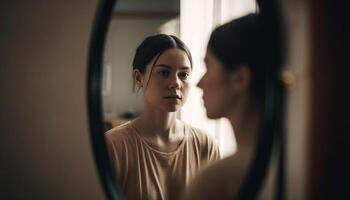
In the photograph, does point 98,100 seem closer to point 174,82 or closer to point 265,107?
point 174,82

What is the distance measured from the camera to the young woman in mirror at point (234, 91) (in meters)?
0.39

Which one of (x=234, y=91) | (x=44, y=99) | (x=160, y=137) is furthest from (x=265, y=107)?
(x=44, y=99)

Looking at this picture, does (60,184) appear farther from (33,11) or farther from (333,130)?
(333,130)

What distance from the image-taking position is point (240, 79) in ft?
1.29

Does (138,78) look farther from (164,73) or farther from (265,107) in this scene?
(265,107)

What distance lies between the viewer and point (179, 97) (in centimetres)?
40

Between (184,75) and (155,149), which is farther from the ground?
(184,75)

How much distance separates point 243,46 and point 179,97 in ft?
0.37

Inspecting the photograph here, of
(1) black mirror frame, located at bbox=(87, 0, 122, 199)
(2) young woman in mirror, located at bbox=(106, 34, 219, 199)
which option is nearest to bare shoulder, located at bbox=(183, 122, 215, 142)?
(2) young woman in mirror, located at bbox=(106, 34, 219, 199)

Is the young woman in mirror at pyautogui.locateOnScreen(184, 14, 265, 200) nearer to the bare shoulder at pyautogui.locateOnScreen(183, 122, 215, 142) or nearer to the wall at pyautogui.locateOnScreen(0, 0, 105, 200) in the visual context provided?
the bare shoulder at pyautogui.locateOnScreen(183, 122, 215, 142)

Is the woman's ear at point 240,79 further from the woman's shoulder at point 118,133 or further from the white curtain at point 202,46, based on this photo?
the woman's shoulder at point 118,133

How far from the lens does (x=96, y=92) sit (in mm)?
402

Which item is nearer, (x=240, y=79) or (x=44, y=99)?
(x=240, y=79)

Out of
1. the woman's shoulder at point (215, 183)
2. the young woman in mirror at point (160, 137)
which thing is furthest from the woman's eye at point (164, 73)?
the woman's shoulder at point (215, 183)
